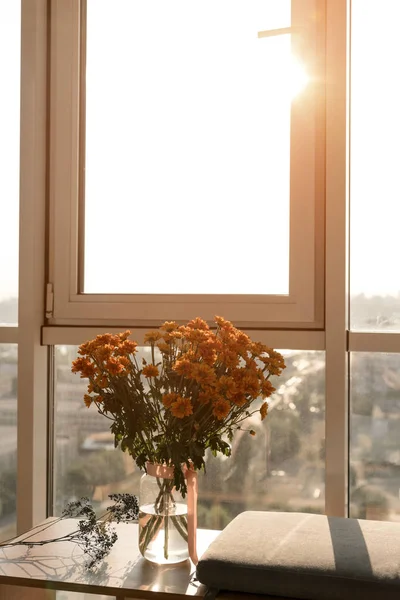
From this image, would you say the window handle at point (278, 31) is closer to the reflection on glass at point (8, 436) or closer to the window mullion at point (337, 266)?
the window mullion at point (337, 266)

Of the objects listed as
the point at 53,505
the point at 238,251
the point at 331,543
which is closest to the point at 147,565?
the point at 331,543

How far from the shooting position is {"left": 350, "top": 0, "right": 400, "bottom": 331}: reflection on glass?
1.70m

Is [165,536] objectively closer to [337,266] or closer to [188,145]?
[337,266]

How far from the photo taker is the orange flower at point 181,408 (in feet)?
4.24

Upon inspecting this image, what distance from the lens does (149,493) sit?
1415 millimetres

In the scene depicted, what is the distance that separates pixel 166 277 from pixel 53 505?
69cm

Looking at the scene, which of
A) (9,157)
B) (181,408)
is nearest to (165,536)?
(181,408)

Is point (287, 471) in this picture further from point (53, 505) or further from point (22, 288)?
point (22, 288)

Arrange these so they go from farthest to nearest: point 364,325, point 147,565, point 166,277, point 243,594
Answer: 1. point 166,277
2. point 364,325
3. point 147,565
4. point 243,594

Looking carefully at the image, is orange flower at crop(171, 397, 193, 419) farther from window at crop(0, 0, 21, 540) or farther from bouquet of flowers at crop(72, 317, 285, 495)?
window at crop(0, 0, 21, 540)

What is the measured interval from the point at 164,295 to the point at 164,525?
0.62 metres

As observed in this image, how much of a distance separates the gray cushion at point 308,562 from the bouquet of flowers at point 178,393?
0.15 m

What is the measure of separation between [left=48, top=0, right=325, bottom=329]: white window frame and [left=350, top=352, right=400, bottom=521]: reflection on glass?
0.17 meters

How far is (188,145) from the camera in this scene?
185 cm
